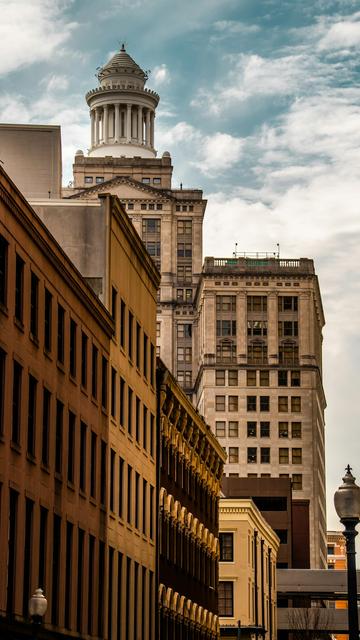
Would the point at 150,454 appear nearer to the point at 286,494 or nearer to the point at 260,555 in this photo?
the point at 260,555

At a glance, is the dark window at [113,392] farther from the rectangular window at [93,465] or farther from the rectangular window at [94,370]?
the rectangular window at [93,465]

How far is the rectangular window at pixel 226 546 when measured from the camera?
107m

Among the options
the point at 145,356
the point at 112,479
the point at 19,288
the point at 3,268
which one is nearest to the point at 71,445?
the point at 112,479

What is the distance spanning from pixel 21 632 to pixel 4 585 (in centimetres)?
174

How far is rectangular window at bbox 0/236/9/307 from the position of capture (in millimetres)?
42000

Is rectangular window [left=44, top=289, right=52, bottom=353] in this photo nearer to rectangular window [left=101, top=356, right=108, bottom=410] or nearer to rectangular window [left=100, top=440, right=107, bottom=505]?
rectangular window [left=101, top=356, right=108, bottom=410]

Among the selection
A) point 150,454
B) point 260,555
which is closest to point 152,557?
point 150,454

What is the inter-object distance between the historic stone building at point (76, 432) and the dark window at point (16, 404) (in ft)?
0.12

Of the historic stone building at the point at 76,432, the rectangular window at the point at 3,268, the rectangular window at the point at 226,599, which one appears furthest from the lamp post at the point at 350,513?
the rectangular window at the point at 226,599

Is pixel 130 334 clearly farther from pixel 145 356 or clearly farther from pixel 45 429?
pixel 45 429

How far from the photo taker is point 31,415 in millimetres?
45156

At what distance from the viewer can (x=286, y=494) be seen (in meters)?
198

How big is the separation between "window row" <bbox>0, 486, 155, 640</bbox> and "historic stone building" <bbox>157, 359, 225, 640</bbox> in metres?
6.55

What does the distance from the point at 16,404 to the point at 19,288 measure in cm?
336
